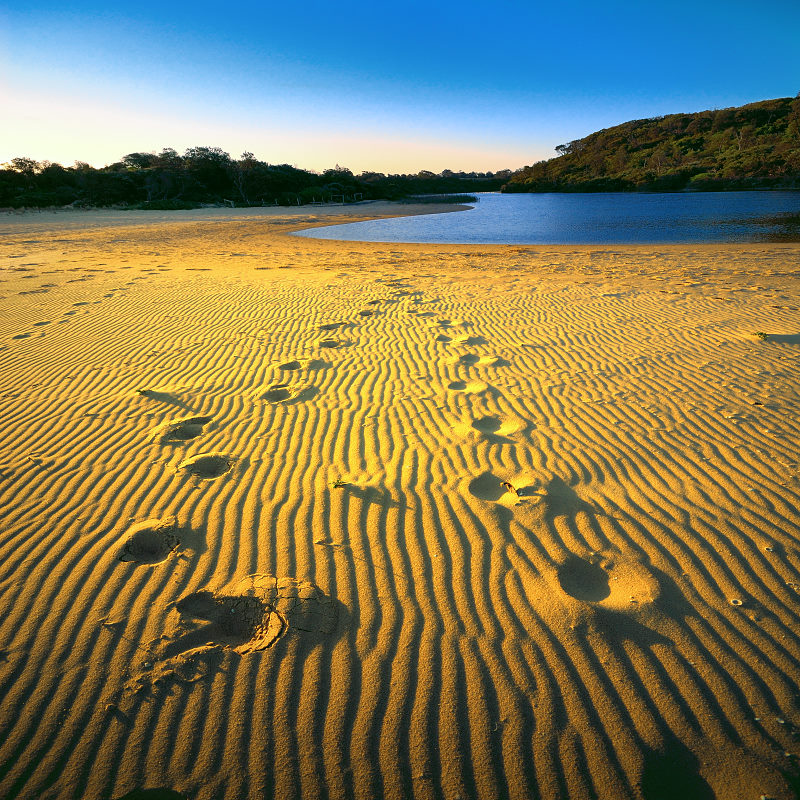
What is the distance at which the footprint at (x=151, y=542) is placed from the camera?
2.87 metres

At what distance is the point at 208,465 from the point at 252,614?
1.76m

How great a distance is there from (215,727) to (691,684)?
2.35m

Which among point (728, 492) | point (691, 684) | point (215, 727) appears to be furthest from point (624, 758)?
point (728, 492)

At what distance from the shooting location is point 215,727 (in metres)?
1.96

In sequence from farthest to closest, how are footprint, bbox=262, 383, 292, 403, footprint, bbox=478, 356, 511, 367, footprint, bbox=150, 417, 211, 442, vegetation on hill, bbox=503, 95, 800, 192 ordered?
vegetation on hill, bbox=503, 95, 800, 192
footprint, bbox=478, 356, 511, 367
footprint, bbox=262, 383, 292, 403
footprint, bbox=150, 417, 211, 442

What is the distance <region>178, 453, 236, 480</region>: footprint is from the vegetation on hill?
287ft

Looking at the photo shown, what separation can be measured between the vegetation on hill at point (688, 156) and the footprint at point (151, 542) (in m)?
88.3

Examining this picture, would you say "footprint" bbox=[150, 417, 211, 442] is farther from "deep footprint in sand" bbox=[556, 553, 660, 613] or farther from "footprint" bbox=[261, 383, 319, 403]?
"deep footprint in sand" bbox=[556, 553, 660, 613]

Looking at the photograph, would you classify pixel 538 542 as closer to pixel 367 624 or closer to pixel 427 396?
pixel 367 624

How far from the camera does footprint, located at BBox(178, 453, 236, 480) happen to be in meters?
3.71

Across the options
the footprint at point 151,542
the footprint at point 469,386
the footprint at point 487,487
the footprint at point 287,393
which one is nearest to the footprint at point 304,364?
the footprint at point 287,393

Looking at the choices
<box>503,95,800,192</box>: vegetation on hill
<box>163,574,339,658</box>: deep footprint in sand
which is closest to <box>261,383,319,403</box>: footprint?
<box>163,574,339,658</box>: deep footprint in sand

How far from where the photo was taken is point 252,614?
245cm

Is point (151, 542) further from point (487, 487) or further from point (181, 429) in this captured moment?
point (487, 487)
